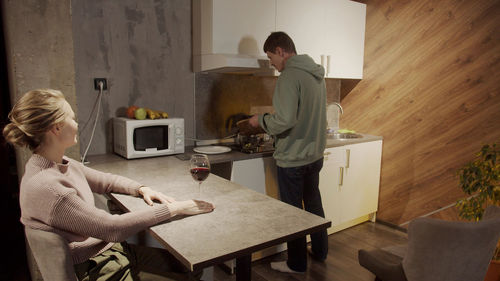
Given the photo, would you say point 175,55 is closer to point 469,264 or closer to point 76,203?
point 76,203

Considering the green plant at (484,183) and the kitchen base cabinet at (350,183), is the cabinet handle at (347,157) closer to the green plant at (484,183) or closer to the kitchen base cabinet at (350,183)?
the kitchen base cabinet at (350,183)

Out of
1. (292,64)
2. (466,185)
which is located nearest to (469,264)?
(466,185)

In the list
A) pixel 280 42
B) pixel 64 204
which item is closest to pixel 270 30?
pixel 280 42

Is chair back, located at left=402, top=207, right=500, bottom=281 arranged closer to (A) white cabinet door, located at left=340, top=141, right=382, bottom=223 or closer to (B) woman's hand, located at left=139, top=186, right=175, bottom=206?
(B) woman's hand, located at left=139, top=186, right=175, bottom=206

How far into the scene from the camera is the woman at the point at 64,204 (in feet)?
3.66

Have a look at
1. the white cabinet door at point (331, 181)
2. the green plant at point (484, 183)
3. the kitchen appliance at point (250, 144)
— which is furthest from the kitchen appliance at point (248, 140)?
the green plant at point (484, 183)

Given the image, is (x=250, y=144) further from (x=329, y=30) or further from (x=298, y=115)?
(x=329, y=30)

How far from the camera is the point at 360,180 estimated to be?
130 inches

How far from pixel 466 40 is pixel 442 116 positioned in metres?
0.64

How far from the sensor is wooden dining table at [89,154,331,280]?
3.53 ft

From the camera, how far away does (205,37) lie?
2607mm

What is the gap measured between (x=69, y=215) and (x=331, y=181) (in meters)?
2.35

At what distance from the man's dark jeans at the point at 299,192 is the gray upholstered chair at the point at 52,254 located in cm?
160

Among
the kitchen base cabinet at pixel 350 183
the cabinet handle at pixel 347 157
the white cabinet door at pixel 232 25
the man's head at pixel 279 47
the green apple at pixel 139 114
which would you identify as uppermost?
the white cabinet door at pixel 232 25
